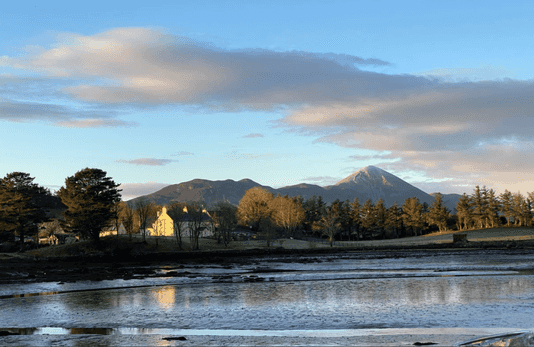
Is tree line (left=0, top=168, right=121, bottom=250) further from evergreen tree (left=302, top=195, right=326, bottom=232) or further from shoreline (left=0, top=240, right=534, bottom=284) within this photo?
evergreen tree (left=302, top=195, right=326, bottom=232)

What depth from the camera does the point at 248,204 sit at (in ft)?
486

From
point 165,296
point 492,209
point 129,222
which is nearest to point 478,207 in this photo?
point 492,209

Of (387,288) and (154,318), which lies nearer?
(154,318)

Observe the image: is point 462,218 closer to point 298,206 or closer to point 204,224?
point 298,206

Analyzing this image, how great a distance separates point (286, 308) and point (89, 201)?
65.0 meters

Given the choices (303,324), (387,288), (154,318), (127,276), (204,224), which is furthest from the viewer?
(204,224)

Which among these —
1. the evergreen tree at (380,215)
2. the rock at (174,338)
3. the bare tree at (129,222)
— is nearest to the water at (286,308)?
the rock at (174,338)

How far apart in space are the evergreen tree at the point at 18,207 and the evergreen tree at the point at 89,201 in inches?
269

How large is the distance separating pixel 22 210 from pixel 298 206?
78.6m

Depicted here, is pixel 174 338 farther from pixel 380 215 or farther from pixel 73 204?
pixel 380 215

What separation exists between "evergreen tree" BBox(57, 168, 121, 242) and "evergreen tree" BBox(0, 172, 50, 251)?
6830 mm

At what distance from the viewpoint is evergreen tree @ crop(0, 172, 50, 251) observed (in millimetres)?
82156

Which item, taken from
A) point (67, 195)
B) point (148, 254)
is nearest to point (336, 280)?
point (148, 254)

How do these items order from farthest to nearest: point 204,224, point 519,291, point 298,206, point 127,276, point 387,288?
point 298,206, point 204,224, point 127,276, point 387,288, point 519,291
